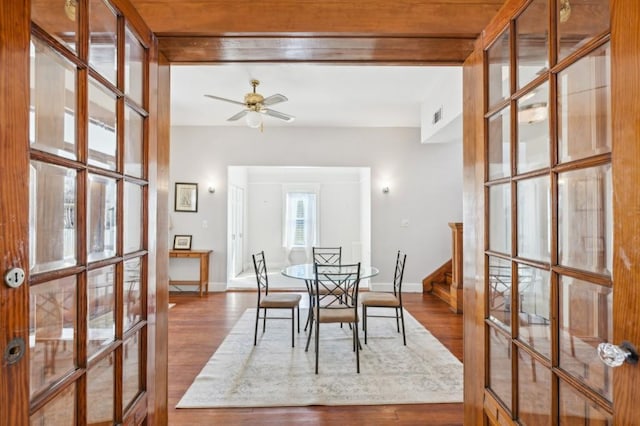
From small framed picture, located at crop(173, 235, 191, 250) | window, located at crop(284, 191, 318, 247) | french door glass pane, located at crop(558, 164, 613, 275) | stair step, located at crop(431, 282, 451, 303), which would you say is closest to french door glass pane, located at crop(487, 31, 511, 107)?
french door glass pane, located at crop(558, 164, 613, 275)

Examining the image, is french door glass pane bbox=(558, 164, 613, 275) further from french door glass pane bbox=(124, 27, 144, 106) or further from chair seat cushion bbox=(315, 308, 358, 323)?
chair seat cushion bbox=(315, 308, 358, 323)

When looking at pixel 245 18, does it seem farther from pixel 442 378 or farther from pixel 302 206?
pixel 302 206

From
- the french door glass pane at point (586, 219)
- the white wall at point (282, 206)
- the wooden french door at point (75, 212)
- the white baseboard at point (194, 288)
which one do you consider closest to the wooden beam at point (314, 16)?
the wooden french door at point (75, 212)

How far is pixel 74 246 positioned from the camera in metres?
0.98

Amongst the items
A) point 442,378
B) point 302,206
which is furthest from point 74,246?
point 302,206

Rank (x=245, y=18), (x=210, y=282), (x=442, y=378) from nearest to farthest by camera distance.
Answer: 1. (x=245, y=18)
2. (x=442, y=378)
3. (x=210, y=282)

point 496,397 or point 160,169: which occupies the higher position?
point 160,169

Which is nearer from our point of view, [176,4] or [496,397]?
[496,397]

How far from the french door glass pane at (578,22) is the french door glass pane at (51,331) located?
1522mm

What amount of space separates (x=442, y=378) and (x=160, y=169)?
2.55m

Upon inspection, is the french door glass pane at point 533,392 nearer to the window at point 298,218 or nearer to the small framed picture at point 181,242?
the small framed picture at point 181,242

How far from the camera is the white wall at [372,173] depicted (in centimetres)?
587

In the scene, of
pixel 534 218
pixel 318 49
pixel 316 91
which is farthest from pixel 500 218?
pixel 316 91

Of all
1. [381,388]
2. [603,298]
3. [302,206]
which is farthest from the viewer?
[302,206]
